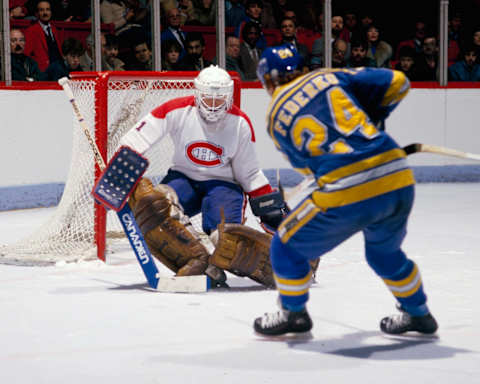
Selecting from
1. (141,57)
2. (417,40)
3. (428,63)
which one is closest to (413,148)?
(141,57)

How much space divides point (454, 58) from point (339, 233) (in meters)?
6.42

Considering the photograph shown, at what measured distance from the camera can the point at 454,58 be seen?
8.73 metres

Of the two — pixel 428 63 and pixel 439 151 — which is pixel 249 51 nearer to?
pixel 428 63

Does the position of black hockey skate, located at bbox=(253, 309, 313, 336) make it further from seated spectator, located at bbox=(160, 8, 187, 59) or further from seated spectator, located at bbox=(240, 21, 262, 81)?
seated spectator, located at bbox=(240, 21, 262, 81)

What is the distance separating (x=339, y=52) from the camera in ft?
27.1

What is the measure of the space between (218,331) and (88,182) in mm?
1934

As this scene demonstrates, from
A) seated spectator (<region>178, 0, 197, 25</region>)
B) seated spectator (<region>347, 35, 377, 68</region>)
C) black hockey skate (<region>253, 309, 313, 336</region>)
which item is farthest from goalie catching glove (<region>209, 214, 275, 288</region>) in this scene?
seated spectator (<region>347, 35, 377, 68</region>)

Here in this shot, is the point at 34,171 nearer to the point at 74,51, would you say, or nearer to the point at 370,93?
the point at 74,51

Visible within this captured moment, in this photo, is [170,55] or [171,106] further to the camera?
[170,55]

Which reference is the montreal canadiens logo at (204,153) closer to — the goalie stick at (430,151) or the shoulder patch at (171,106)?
the shoulder patch at (171,106)

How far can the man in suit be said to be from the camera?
663 centimetres

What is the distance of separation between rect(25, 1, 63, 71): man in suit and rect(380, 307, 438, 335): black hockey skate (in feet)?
14.3

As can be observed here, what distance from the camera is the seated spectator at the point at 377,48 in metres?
8.58

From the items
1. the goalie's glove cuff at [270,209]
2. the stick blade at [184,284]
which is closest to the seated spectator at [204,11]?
the goalie's glove cuff at [270,209]
